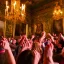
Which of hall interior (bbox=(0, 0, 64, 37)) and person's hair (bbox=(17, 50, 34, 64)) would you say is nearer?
person's hair (bbox=(17, 50, 34, 64))

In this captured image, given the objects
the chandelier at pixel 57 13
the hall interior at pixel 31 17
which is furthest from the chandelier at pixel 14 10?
the chandelier at pixel 57 13

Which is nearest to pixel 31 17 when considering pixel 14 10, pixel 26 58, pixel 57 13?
pixel 14 10

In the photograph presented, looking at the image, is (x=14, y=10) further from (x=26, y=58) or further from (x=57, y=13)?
(x=26, y=58)

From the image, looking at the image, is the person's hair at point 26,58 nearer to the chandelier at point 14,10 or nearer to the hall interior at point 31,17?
the hall interior at point 31,17

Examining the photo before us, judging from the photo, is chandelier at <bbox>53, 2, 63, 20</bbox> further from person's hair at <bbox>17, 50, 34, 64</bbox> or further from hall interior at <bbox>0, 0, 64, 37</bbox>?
person's hair at <bbox>17, 50, 34, 64</bbox>

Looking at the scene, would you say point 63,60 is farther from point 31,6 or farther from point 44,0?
point 31,6

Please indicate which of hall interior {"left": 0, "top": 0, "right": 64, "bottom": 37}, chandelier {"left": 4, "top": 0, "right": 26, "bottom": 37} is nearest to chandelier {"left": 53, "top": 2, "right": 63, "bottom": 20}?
hall interior {"left": 0, "top": 0, "right": 64, "bottom": 37}

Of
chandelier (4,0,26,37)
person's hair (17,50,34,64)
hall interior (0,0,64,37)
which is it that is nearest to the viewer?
person's hair (17,50,34,64)

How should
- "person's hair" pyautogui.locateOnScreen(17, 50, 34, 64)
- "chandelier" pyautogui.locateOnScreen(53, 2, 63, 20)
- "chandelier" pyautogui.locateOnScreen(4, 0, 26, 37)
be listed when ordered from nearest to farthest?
1. "person's hair" pyautogui.locateOnScreen(17, 50, 34, 64)
2. "chandelier" pyautogui.locateOnScreen(53, 2, 63, 20)
3. "chandelier" pyautogui.locateOnScreen(4, 0, 26, 37)

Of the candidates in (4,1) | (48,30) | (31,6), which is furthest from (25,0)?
(48,30)

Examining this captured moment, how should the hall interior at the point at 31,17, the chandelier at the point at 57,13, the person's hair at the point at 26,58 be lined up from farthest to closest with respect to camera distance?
the hall interior at the point at 31,17, the chandelier at the point at 57,13, the person's hair at the point at 26,58

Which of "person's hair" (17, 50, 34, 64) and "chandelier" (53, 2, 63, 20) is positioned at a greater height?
"chandelier" (53, 2, 63, 20)

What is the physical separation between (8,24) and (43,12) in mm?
3313

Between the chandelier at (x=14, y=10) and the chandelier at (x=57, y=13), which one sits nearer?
the chandelier at (x=57, y=13)
